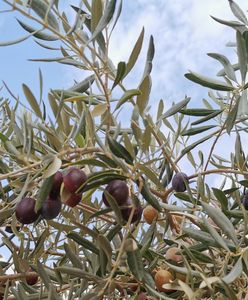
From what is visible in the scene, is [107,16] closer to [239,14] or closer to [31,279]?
[239,14]

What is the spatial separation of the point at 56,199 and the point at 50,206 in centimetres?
2

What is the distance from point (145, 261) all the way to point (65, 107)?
1.44 ft

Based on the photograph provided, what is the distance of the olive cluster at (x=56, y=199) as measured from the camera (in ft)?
3.85

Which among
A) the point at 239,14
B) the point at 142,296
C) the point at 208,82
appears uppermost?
the point at 239,14

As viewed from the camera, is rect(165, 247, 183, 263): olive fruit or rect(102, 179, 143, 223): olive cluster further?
rect(165, 247, 183, 263): olive fruit

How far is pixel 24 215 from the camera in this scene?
1.25 m

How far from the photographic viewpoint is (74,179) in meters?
1.17

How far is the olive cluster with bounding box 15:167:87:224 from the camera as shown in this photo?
1174mm

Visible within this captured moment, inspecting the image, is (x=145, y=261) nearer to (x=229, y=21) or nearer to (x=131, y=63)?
(x=131, y=63)

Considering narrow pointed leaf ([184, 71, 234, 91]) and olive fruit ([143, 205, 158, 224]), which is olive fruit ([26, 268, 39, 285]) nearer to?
olive fruit ([143, 205, 158, 224])

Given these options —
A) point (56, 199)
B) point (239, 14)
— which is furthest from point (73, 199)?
point (239, 14)

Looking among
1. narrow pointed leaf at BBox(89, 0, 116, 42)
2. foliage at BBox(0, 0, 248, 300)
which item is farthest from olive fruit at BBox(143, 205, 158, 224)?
narrow pointed leaf at BBox(89, 0, 116, 42)

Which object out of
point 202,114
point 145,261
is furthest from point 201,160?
point 145,261

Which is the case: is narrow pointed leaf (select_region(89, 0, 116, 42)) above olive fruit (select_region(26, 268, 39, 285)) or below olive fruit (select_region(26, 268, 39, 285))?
above
